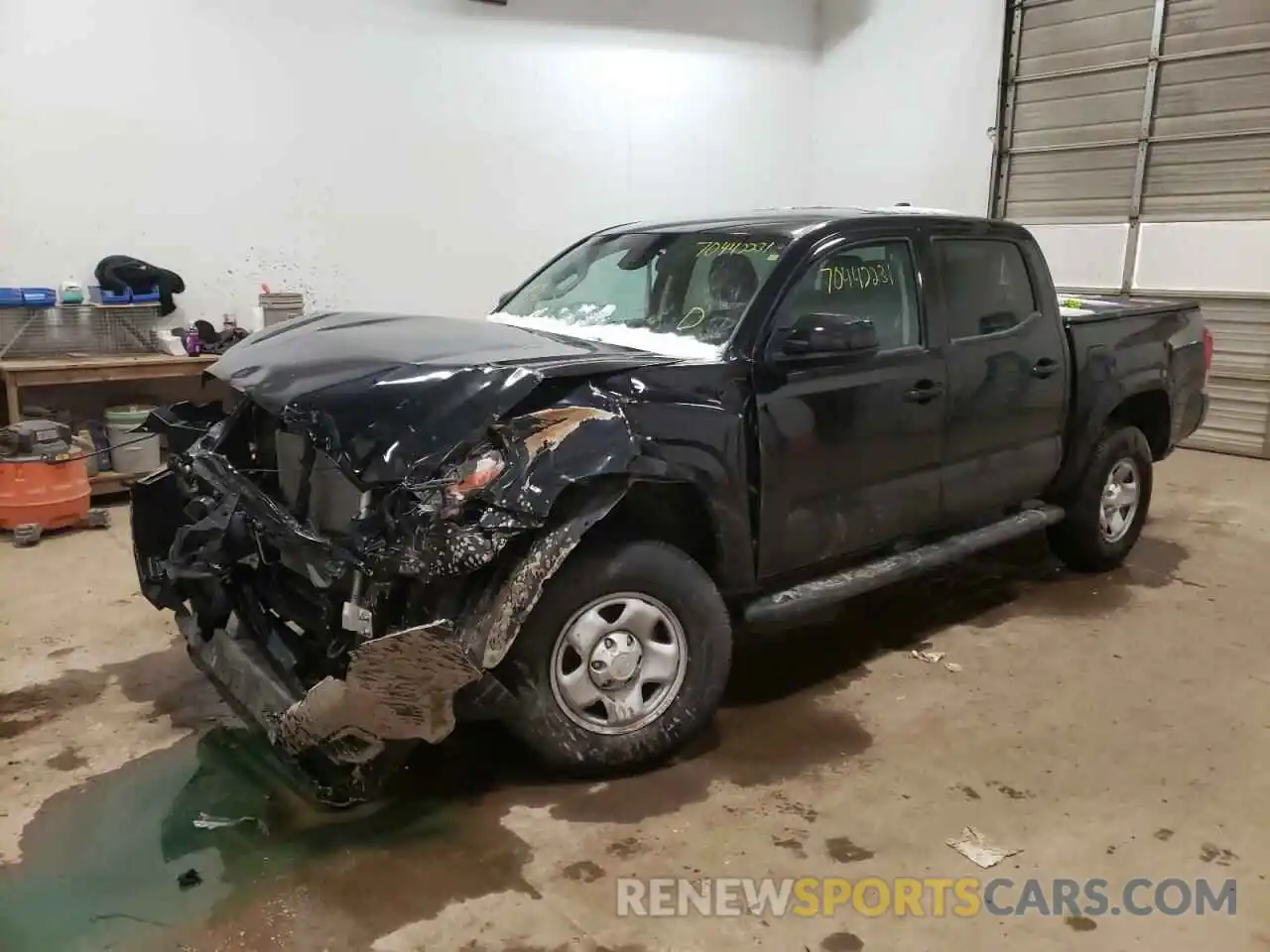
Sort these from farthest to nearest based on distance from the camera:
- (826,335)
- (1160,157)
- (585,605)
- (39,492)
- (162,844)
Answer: (1160,157) → (39,492) → (826,335) → (585,605) → (162,844)

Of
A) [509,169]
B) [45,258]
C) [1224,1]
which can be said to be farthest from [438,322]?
[1224,1]

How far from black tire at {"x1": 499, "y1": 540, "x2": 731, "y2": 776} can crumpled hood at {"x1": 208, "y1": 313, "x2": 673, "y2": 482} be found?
51cm

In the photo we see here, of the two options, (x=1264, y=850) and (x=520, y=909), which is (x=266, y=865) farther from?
(x=1264, y=850)

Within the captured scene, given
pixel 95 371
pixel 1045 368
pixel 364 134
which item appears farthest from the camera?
pixel 364 134

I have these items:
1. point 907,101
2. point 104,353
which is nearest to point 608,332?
point 104,353

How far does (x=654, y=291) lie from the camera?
12.2ft

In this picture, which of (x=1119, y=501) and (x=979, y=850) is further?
(x=1119, y=501)

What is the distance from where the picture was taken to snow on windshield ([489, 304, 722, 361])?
327 centimetres

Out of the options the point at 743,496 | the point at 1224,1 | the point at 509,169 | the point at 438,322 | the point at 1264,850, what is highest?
the point at 1224,1

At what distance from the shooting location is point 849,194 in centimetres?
1048

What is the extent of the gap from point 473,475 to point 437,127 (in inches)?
239

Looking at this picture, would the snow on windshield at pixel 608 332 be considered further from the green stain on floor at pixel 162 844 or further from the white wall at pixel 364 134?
the white wall at pixel 364 134

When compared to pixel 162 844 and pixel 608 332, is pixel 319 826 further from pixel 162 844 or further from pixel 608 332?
pixel 608 332

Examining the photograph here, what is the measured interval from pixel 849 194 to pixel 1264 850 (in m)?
8.72
